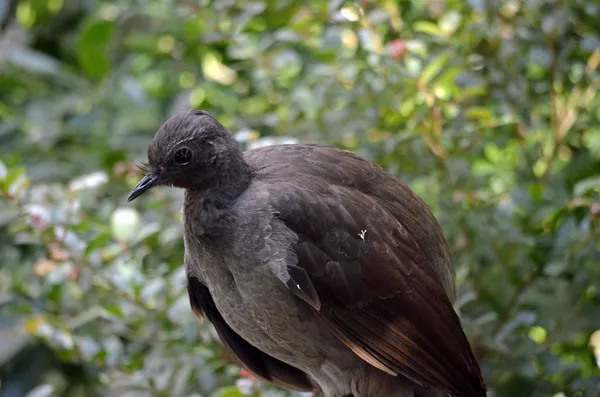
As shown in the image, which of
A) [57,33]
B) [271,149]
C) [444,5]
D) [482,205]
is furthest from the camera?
[57,33]

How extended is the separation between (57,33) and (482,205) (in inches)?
113

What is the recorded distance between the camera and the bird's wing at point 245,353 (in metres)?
2.39

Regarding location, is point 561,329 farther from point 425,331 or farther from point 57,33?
point 57,33

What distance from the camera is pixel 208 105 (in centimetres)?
351

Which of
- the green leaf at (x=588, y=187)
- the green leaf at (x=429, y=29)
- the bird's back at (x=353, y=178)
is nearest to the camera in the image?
the bird's back at (x=353, y=178)

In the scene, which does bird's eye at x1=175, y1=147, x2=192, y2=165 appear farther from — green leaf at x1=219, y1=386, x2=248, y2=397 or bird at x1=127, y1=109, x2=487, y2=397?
green leaf at x1=219, y1=386, x2=248, y2=397

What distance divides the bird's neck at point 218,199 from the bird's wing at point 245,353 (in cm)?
27

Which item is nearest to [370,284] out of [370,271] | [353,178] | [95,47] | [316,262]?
[370,271]

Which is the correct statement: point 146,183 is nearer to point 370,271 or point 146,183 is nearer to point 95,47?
point 370,271

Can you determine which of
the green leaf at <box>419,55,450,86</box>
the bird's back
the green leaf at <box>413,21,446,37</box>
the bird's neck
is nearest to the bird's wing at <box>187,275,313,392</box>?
the bird's neck

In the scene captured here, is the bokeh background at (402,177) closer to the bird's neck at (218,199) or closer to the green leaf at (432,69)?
the green leaf at (432,69)

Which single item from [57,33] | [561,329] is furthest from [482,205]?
[57,33]

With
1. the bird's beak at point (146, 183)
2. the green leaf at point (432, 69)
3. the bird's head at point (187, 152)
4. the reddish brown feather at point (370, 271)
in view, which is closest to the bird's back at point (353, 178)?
the reddish brown feather at point (370, 271)

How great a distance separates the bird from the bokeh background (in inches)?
12.7
